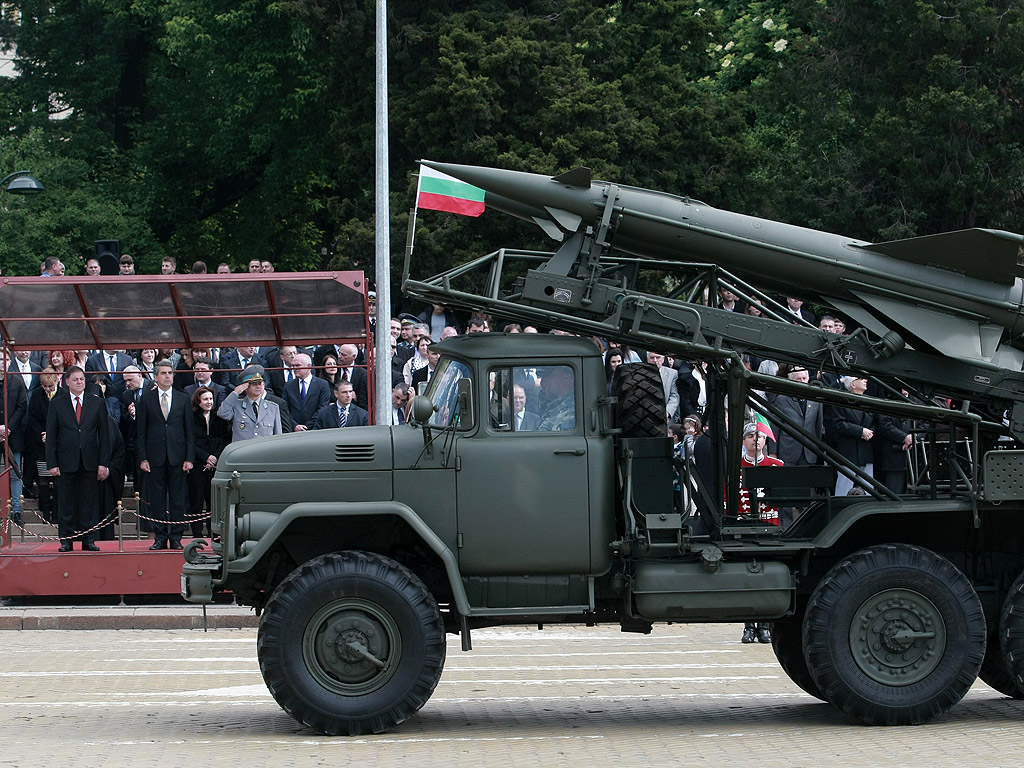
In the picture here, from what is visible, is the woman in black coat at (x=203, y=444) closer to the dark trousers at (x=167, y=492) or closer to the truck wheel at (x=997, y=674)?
the dark trousers at (x=167, y=492)

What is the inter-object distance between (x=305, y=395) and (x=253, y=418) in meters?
1.28

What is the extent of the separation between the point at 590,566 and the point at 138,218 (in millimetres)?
30202

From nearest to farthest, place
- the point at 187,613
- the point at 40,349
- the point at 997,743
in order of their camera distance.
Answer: the point at 997,743 < the point at 187,613 < the point at 40,349

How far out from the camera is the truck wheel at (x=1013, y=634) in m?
11.4

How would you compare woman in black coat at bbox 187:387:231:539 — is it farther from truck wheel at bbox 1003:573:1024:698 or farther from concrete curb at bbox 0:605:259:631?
truck wheel at bbox 1003:573:1024:698

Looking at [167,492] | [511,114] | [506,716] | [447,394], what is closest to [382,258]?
[167,492]

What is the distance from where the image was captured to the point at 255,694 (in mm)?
12969

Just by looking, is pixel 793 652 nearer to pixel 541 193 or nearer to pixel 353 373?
pixel 541 193

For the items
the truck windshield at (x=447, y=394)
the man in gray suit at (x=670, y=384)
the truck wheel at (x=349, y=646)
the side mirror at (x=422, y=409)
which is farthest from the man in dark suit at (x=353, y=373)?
the truck wheel at (x=349, y=646)

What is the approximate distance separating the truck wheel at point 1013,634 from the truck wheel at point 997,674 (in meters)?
0.62

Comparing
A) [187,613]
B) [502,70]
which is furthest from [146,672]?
[502,70]

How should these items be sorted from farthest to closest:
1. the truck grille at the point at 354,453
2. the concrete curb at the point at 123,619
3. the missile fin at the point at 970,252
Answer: the concrete curb at the point at 123,619, the missile fin at the point at 970,252, the truck grille at the point at 354,453

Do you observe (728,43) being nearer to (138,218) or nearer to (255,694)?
(138,218)

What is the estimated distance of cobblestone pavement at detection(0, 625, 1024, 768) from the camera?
10.0 metres
